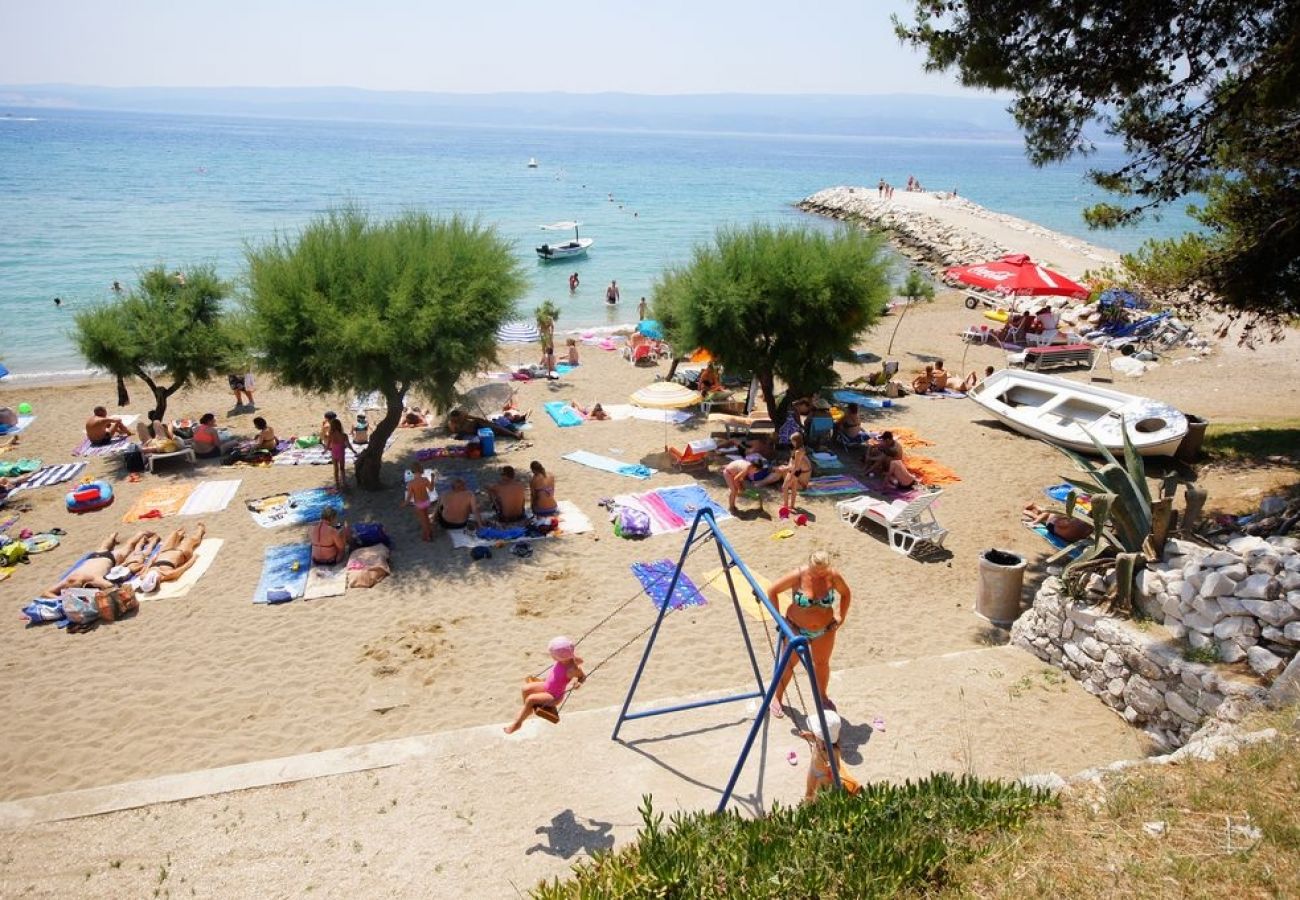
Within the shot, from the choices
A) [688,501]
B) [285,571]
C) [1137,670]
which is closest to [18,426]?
[285,571]

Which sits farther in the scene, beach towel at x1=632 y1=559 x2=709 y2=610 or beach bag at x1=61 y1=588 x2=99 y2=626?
beach towel at x1=632 y1=559 x2=709 y2=610

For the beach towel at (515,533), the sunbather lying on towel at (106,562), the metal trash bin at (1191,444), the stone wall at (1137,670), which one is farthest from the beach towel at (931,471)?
the sunbather lying on towel at (106,562)

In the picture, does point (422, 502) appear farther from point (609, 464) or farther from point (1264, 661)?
point (1264, 661)

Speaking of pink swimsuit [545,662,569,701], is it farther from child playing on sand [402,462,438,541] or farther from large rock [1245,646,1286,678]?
child playing on sand [402,462,438,541]

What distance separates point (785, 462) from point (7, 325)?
32.4 m

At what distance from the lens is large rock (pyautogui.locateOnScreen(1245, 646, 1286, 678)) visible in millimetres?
6469

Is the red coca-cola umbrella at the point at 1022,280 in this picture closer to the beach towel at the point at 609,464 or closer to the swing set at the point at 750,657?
the beach towel at the point at 609,464

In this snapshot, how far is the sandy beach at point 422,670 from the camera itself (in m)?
6.26

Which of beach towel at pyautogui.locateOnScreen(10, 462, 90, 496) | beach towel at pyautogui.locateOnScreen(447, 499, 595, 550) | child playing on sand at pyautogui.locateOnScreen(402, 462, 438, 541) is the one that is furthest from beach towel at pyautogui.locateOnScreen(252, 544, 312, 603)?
beach towel at pyautogui.locateOnScreen(10, 462, 90, 496)

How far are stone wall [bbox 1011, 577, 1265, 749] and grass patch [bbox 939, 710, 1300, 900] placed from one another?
1092 mm

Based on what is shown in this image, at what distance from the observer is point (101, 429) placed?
1680cm

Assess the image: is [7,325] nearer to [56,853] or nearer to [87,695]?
[87,695]

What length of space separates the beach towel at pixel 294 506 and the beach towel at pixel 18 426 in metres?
8.96

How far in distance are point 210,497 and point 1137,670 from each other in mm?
14349
